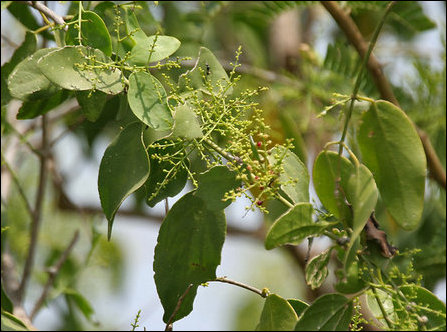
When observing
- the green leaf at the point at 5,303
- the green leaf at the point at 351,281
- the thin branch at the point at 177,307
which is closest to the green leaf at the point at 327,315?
the green leaf at the point at 351,281

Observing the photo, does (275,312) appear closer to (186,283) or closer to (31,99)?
(186,283)

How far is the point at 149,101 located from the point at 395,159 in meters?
0.21

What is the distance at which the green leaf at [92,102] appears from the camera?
0.72 m

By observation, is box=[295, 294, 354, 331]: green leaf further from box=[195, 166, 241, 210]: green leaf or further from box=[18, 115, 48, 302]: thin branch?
box=[18, 115, 48, 302]: thin branch

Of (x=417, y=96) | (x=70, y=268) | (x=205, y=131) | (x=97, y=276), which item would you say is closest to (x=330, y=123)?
(x=417, y=96)

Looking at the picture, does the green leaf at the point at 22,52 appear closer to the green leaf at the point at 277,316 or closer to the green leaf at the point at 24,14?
the green leaf at the point at 24,14

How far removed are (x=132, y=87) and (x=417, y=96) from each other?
3.00ft

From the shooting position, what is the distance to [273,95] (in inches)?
67.7

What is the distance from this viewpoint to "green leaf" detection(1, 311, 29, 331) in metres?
0.69

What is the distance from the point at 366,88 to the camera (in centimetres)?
129

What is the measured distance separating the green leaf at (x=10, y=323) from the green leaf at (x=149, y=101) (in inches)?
9.4

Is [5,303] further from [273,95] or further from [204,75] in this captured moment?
[273,95]

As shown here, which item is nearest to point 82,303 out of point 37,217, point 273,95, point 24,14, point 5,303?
point 37,217

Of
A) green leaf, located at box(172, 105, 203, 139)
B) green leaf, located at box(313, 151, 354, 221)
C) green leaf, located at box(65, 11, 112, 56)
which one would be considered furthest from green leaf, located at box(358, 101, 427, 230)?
green leaf, located at box(65, 11, 112, 56)
